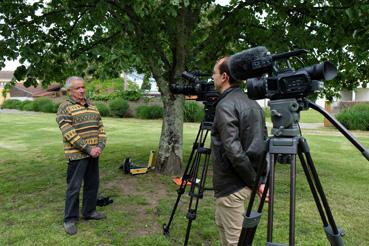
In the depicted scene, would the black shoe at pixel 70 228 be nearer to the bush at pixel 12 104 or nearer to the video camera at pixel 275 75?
the video camera at pixel 275 75

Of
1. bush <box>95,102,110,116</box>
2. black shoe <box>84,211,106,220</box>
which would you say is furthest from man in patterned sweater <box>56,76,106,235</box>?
bush <box>95,102,110,116</box>

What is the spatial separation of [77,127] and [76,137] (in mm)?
159

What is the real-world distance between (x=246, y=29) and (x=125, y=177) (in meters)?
Answer: 4.01

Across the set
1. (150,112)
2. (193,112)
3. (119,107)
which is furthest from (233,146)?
(119,107)

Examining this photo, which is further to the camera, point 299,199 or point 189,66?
point 189,66

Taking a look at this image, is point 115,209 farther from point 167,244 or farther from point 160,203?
point 167,244

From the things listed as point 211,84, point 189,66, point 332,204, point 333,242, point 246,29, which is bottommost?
point 332,204

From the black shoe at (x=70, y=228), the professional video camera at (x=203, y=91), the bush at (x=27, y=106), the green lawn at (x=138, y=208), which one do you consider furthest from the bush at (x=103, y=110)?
the professional video camera at (x=203, y=91)

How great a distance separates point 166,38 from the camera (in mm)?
7930

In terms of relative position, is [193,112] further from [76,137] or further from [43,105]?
[76,137]

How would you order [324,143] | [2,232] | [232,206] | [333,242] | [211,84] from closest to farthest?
[333,242] < [232,206] < [211,84] < [2,232] < [324,143]

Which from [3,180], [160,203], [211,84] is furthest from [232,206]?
[3,180]

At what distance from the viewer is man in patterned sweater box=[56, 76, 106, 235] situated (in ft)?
14.7

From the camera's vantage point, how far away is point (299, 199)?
598 cm
